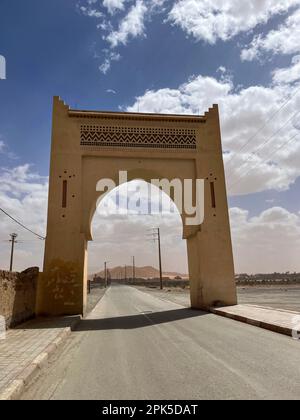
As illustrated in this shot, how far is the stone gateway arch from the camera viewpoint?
42.2 feet

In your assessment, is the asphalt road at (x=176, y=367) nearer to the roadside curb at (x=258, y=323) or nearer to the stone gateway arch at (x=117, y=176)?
the roadside curb at (x=258, y=323)

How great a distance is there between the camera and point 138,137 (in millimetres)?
14492

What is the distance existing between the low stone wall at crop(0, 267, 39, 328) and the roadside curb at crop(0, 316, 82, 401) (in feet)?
6.89

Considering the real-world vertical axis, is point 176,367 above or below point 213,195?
below

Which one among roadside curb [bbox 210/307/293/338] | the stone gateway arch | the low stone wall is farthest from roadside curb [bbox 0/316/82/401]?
the stone gateway arch

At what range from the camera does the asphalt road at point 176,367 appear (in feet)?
13.0

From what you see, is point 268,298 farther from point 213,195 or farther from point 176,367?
point 176,367

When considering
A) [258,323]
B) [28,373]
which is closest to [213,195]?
[258,323]

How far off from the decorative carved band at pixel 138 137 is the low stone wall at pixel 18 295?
5594 millimetres

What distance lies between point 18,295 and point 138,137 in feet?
25.3

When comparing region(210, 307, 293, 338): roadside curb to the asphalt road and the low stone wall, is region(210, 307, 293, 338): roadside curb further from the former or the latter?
the low stone wall

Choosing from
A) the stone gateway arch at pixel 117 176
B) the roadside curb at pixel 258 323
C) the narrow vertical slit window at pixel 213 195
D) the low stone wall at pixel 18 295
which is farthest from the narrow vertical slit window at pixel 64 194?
the roadside curb at pixel 258 323

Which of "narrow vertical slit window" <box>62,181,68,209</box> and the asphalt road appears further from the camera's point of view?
"narrow vertical slit window" <box>62,181,68,209</box>
